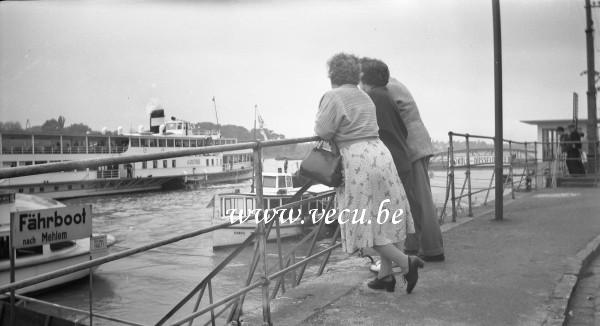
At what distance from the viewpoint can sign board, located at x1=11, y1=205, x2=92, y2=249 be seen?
191 centimetres

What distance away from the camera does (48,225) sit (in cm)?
196

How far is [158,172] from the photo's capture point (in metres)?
56.5

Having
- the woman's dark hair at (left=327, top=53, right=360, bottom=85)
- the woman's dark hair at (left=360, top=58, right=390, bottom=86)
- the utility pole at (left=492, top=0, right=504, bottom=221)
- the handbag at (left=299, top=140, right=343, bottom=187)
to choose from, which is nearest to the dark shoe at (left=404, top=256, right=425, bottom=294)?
the handbag at (left=299, top=140, right=343, bottom=187)

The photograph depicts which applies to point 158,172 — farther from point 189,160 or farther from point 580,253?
point 580,253

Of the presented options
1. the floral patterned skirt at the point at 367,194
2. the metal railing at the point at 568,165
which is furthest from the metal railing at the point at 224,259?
the metal railing at the point at 568,165

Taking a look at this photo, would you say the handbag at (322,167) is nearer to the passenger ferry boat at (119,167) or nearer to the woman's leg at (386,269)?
the woman's leg at (386,269)

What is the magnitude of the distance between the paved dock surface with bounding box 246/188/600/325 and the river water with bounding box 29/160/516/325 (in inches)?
127

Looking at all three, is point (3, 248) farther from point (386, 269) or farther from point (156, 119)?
point (156, 119)

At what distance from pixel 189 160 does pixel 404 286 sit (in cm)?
6006

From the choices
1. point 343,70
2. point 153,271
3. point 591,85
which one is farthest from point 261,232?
point 153,271

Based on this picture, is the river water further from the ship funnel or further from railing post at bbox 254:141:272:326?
the ship funnel

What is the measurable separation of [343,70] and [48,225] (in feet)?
6.52

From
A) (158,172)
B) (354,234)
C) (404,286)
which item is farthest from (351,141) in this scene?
(158,172)

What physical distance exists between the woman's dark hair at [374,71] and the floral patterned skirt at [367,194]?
0.77m
